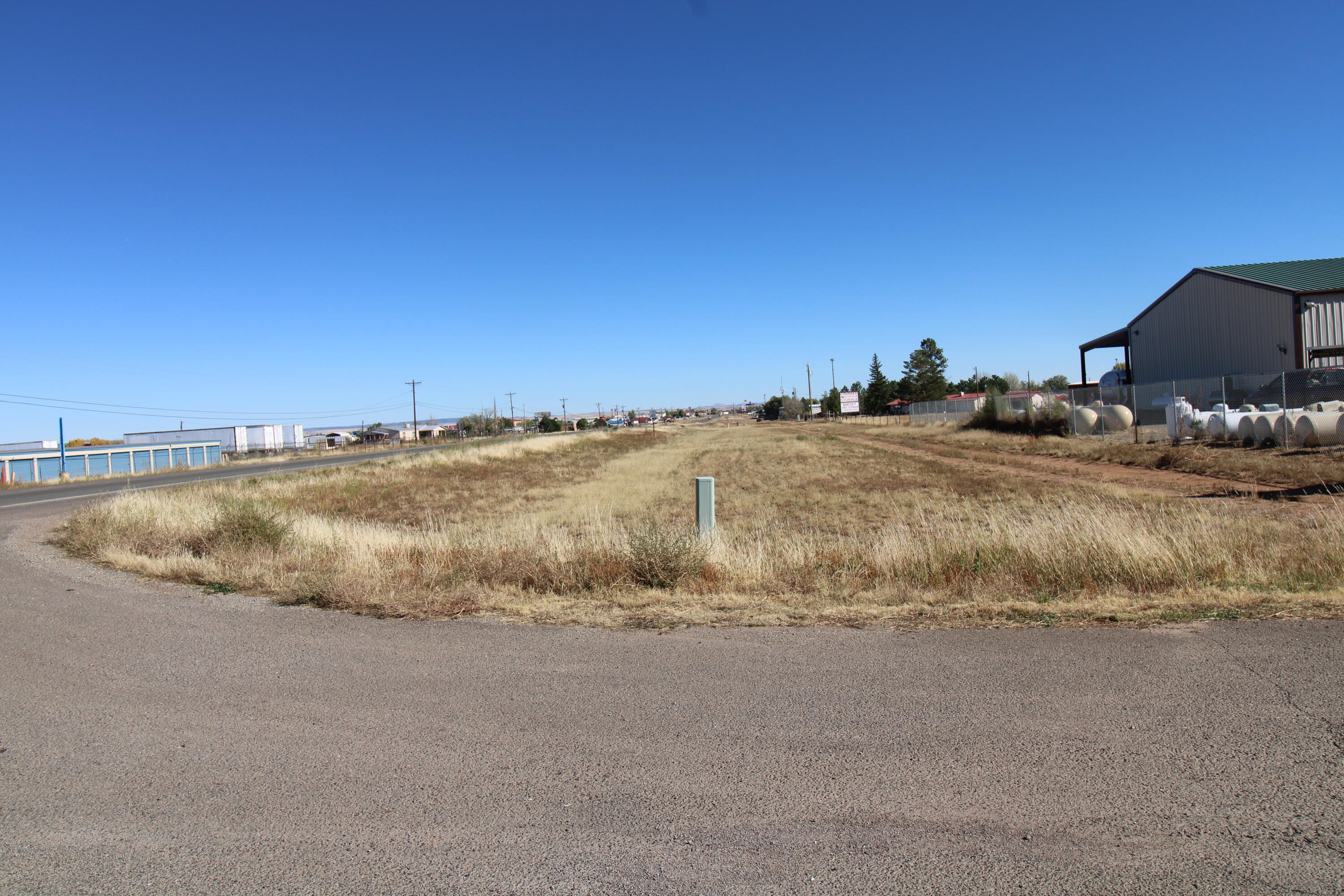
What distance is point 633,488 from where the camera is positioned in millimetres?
27047

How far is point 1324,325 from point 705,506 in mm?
39776

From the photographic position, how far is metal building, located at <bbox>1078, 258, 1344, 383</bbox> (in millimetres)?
35562

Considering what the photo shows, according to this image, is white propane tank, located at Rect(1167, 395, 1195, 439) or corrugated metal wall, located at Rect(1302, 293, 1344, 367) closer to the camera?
white propane tank, located at Rect(1167, 395, 1195, 439)

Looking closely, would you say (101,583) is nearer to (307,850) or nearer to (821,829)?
(307,850)

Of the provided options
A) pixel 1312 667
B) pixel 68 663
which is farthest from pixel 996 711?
pixel 68 663

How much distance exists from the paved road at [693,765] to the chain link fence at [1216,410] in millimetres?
23352

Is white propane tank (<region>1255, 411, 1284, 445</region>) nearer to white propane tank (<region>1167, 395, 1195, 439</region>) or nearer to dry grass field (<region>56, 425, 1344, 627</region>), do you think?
white propane tank (<region>1167, 395, 1195, 439</region>)

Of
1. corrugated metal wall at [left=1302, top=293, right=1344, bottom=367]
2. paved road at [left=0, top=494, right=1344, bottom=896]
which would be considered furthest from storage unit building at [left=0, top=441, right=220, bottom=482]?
corrugated metal wall at [left=1302, top=293, right=1344, bottom=367]

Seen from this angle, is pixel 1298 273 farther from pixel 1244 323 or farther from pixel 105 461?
pixel 105 461

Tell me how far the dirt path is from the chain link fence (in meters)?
4.26

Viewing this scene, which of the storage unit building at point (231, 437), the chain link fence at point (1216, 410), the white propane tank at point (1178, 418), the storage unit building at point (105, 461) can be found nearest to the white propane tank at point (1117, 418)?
the chain link fence at point (1216, 410)

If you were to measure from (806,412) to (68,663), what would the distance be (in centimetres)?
16321

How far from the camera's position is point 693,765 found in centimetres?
371

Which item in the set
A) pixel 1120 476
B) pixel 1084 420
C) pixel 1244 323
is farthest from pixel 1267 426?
pixel 1244 323
